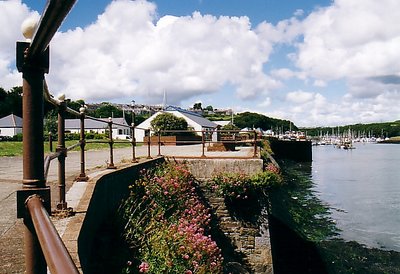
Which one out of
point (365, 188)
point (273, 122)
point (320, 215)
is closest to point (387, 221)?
point (320, 215)

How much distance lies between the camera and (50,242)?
1307 mm

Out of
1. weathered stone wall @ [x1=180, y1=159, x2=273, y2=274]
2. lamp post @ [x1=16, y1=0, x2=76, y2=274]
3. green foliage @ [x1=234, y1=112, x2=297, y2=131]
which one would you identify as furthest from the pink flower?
green foliage @ [x1=234, y1=112, x2=297, y2=131]

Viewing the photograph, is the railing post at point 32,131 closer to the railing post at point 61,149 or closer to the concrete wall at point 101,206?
the concrete wall at point 101,206

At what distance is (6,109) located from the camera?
66562mm

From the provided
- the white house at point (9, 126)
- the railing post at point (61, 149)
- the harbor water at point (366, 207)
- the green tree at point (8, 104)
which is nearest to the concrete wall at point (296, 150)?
the harbor water at point (366, 207)

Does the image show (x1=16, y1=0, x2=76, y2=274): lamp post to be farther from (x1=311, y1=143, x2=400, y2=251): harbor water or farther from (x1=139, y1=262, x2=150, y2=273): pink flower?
(x1=311, y1=143, x2=400, y2=251): harbor water

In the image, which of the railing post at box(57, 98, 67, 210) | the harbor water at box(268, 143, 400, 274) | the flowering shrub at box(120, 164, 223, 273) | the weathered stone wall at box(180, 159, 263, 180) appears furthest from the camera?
the harbor water at box(268, 143, 400, 274)

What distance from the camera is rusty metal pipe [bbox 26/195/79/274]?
1108mm

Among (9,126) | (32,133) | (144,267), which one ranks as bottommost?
(144,267)

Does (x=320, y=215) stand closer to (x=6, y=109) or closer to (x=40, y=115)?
(x=40, y=115)

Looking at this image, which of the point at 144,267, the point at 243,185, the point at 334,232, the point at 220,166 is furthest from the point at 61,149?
the point at 334,232

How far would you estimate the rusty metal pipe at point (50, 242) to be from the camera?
1.11m

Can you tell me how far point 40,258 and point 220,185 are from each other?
991 centimetres

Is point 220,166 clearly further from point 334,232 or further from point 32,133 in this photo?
point 32,133
